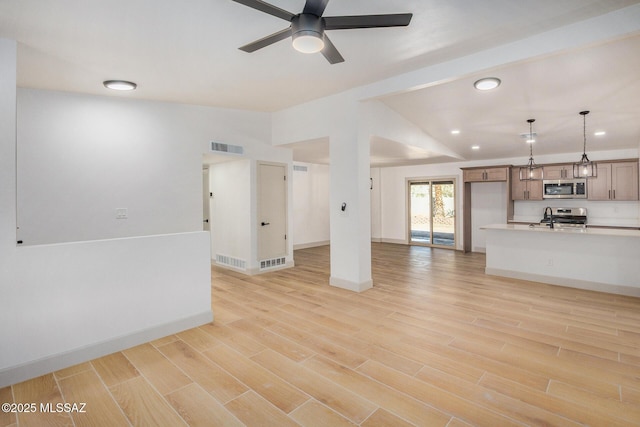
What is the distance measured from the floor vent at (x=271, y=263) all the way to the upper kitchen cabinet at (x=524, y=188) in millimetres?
5918

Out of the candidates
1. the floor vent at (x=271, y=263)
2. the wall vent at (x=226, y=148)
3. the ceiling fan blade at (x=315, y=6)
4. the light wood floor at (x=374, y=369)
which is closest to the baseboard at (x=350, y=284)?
the light wood floor at (x=374, y=369)

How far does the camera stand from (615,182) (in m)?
6.60

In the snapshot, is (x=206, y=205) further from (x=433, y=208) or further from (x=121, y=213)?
(x=433, y=208)

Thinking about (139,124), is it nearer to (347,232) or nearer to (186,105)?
(186,105)

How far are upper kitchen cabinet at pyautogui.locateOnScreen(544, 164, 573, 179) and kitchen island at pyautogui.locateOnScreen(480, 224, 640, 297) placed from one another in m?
2.26

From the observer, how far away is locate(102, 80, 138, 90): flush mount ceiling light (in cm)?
381

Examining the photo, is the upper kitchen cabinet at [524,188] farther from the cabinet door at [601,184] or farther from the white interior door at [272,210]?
the white interior door at [272,210]

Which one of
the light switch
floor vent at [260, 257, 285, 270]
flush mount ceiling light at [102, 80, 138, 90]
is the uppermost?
flush mount ceiling light at [102, 80, 138, 90]

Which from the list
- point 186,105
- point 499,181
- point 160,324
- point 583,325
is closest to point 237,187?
point 186,105

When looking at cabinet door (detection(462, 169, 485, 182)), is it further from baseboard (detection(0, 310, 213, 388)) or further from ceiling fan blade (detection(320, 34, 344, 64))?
baseboard (detection(0, 310, 213, 388))

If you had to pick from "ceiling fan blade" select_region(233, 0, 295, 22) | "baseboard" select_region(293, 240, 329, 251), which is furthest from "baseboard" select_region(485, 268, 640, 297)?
"ceiling fan blade" select_region(233, 0, 295, 22)

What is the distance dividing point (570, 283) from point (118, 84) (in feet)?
23.2

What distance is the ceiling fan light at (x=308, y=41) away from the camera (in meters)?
2.18

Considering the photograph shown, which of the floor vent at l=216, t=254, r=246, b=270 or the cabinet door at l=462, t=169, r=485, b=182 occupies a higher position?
the cabinet door at l=462, t=169, r=485, b=182
